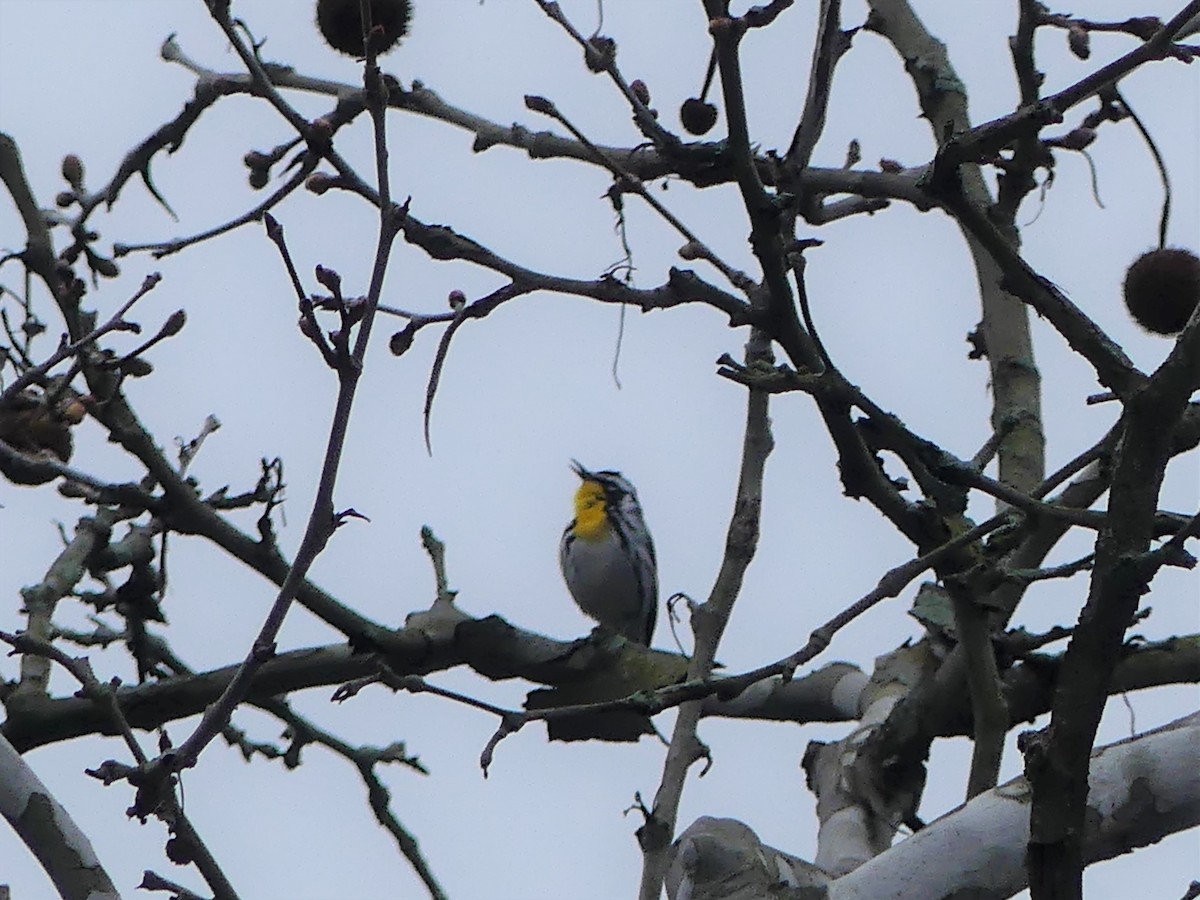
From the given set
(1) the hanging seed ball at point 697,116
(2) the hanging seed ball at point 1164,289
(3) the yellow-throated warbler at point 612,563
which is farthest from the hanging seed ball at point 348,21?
(3) the yellow-throated warbler at point 612,563

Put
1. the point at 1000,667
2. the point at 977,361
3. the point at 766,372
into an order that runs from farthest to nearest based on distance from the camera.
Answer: the point at 977,361 < the point at 1000,667 < the point at 766,372

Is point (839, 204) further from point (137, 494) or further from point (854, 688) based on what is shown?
point (137, 494)

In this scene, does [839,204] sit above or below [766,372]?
above

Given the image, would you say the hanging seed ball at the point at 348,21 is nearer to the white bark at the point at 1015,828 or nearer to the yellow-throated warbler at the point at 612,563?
the white bark at the point at 1015,828

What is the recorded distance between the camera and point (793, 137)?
11.5 feet

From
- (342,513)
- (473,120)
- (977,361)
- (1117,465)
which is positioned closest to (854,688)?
(977,361)

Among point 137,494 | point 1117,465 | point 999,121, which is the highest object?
point 137,494

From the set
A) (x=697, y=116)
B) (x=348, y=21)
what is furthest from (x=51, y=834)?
(x=348, y=21)

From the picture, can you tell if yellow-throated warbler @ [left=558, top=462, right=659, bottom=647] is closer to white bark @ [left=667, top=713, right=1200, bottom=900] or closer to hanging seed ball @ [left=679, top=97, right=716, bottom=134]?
hanging seed ball @ [left=679, top=97, right=716, bottom=134]

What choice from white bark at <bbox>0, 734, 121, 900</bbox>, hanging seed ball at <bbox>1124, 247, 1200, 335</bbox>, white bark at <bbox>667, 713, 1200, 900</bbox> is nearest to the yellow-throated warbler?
hanging seed ball at <bbox>1124, 247, 1200, 335</bbox>

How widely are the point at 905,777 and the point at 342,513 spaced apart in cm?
255

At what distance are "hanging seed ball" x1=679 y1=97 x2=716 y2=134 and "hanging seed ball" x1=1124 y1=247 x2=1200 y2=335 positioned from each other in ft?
4.61

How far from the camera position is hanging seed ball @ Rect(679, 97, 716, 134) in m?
3.99

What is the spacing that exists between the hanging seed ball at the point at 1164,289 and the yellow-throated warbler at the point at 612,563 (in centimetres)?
548
